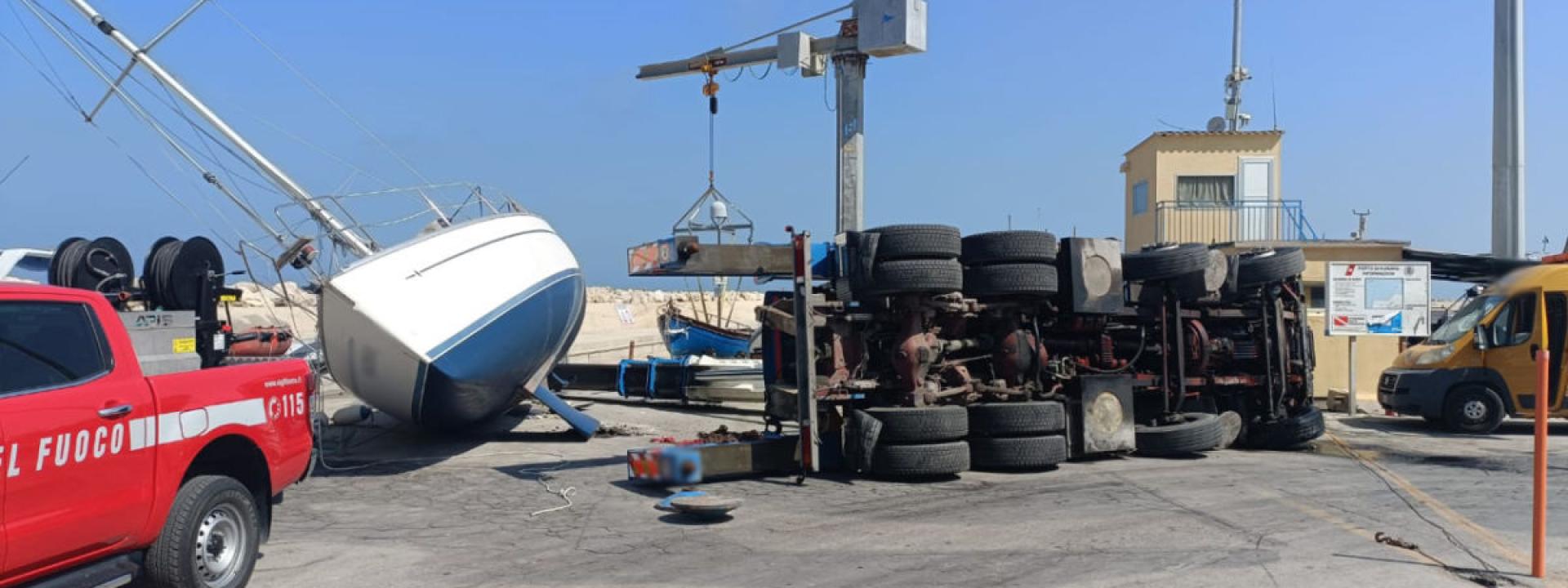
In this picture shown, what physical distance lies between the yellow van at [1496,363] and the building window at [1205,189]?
820cm

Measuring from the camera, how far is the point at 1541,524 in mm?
6406

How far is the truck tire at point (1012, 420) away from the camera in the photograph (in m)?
10.4

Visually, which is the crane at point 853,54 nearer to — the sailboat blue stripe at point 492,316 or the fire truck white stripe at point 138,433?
the sailboat blue stripe at point 492,316

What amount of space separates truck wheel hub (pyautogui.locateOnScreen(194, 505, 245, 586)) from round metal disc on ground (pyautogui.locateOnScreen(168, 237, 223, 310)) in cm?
809

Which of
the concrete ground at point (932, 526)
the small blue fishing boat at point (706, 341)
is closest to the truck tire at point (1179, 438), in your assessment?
the concrete ground at point (932, 526)

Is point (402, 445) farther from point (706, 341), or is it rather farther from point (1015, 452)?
point (706, 341)

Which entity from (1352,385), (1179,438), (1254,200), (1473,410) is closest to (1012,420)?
(1179,438)

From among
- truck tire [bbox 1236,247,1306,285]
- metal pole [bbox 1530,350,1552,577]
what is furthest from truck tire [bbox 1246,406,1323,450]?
metal pole [bbox 1530,350,1552,577]

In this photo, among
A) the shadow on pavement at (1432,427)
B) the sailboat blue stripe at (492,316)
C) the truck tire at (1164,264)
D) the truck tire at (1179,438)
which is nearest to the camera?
the sailboat blue stripe at (492,316)

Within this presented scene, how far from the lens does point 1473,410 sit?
15250 mm

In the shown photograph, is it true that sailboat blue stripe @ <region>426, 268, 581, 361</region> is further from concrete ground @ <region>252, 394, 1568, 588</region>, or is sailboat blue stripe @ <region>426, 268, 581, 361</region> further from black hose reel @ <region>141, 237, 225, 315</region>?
black hose reel @ <region>141, 237, 225, 315</region>

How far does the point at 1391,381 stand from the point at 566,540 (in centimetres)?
1359

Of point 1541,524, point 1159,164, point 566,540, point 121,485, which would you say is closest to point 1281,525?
point 1541,524

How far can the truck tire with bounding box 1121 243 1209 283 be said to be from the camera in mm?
11836
